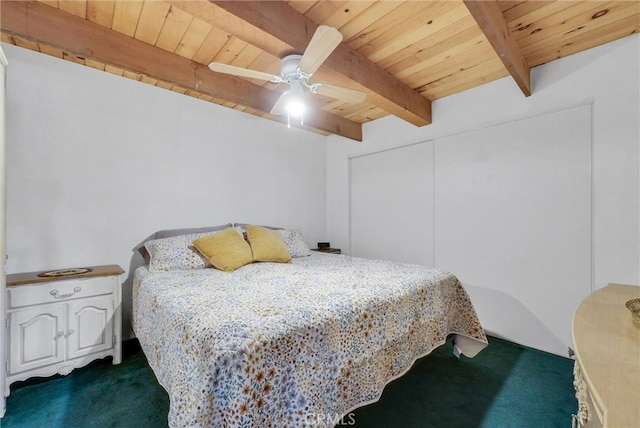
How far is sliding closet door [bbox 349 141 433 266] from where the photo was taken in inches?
127

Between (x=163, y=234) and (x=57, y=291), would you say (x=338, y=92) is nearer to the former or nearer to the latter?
(x=163, y=234)

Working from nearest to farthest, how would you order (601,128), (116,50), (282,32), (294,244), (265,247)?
(282,32) → (116,50) → (601,128) → (265,247) → (294,244)

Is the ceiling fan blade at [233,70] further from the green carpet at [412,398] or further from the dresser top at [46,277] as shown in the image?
the green carpet at [412,398]

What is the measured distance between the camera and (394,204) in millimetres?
3543

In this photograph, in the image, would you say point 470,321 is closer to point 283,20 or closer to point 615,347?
point 615,347

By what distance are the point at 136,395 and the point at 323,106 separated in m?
3.14

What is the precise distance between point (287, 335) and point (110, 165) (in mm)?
2336

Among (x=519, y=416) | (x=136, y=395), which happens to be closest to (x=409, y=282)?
(x=519, y=416)

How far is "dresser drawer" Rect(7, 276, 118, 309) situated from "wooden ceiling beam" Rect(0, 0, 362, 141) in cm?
158

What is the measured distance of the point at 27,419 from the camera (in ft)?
5.19

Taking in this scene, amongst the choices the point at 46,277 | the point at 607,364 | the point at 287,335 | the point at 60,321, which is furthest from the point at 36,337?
the point at 607,364

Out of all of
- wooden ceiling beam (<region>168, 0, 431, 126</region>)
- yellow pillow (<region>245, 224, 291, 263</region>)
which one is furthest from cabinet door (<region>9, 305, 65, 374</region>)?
wooden ceiling beam (<region>168, 0, 431, 126</region>)

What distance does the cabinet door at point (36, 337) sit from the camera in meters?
1.78

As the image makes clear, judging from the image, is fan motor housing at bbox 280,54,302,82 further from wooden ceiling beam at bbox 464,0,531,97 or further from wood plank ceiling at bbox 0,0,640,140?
wooden ceiling beam at bbox 464,0,531,97
